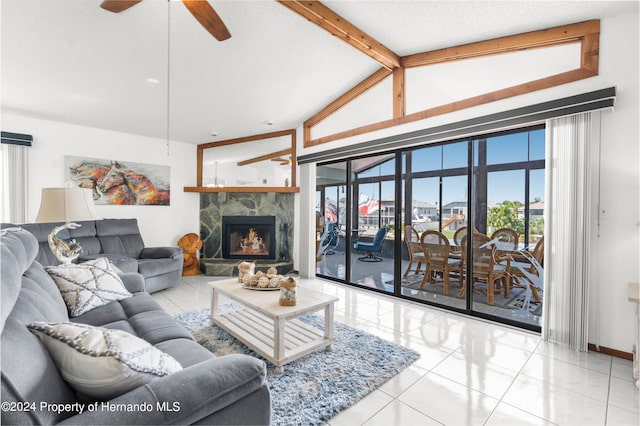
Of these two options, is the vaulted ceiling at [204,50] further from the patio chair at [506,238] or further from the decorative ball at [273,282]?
the decorative ball at [273,282]

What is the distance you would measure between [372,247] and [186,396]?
3.94m

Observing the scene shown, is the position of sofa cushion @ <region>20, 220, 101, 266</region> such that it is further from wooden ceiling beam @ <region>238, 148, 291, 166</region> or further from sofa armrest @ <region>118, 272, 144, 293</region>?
wooden ceiling beam @ <region>238, 148, 291, 166</region>

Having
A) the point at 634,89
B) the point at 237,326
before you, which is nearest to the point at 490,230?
the point at 634,89

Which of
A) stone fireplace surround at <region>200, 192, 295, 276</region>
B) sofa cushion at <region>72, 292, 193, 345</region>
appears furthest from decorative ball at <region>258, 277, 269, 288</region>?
stone fireplace surround at <region>200, 192, 295, 276</region>

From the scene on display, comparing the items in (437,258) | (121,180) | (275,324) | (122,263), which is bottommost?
(275,324)

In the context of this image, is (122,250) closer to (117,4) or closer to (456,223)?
(117,4)

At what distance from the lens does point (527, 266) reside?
3.09m

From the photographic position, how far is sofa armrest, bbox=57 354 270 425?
0.88 metres

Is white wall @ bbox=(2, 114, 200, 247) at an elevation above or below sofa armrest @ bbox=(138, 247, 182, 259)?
above

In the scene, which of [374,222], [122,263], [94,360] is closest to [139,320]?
→ [94,360]

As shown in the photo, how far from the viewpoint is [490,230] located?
10.8ft

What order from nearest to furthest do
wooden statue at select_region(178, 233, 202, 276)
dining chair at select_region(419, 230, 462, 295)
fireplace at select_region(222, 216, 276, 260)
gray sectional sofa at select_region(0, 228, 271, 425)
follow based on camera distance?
gray sectional sofa at select_region(0, 228, 271, 425)
dining chair at select_region(419, 230, 462, 295)
wooden statue at select_region(178, 233, 202, 276)
fireplace at select_region(222, 216, 276, 260)

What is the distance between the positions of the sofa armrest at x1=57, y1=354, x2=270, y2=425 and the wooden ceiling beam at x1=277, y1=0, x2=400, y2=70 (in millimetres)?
2507

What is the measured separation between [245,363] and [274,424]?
0.76 meters
